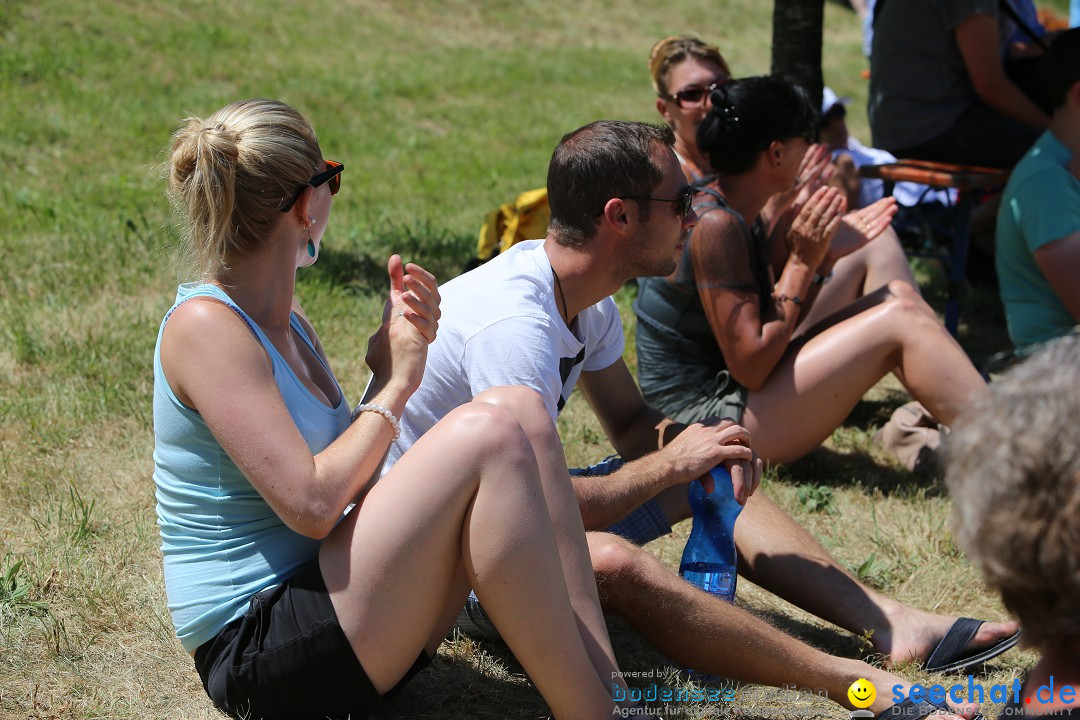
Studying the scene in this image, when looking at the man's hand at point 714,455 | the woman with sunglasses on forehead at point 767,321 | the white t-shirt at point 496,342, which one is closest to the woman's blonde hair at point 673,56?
the woman with sunglasses on forehead at point 767,321

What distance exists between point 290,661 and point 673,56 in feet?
11.1

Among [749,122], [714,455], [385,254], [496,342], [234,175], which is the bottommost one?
[385,254]

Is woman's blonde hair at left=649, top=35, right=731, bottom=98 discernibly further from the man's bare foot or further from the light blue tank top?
the light blue tank top

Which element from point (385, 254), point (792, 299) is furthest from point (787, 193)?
point (385, 254)

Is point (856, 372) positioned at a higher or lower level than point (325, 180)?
lower

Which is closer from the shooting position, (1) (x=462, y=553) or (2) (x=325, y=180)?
(1) (x=462, y=553)

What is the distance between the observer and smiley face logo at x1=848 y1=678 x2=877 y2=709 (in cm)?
244

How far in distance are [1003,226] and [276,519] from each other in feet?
10.5

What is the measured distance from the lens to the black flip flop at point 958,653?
9.09 feet

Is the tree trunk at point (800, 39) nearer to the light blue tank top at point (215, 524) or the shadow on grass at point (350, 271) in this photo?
the shadow on grass at point (350, 271)

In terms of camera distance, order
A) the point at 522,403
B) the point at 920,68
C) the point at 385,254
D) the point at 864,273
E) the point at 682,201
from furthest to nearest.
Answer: the point at 385,254, the point at 920,68, the point at 864,273, the point at 682,201, the point at 522,403

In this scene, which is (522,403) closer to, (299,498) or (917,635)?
(299,498)

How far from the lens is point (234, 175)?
7.00 ft

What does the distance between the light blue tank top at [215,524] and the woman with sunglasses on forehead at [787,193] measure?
68.0 inches
